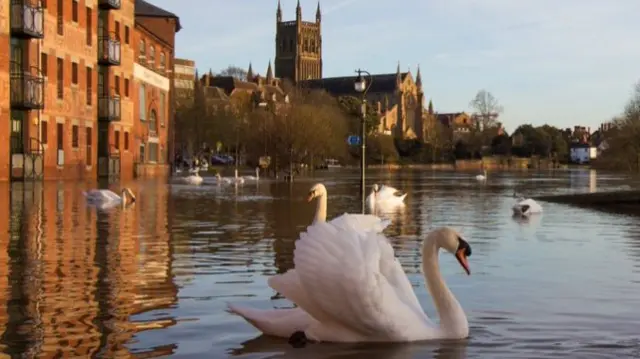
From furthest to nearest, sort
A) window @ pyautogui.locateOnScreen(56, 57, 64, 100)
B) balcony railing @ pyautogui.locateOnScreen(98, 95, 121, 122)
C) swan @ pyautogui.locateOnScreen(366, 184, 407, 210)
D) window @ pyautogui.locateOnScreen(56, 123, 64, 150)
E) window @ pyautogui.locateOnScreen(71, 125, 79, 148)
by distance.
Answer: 1. balcony railing @ pyautogui.locateOnScreen(98, 95, 121, 122)
2. window @ pyautogui.locateOnScreen(71, 125, 79, 148)
3. window @ pyautogui.locateOnScreen(56, 57, 64, 100)
4. window @ pyautogui.locateOnScreen(56, 123, 64, 150)
5. swan @ pyautogui.locateOnScreen(366, 184, 407, 210)

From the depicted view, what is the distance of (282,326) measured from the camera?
8336 millimetres

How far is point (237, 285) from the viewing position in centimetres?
1159

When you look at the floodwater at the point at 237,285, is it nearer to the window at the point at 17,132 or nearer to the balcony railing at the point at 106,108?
the window at the point at 17,132

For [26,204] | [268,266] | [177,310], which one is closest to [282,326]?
[177,310]

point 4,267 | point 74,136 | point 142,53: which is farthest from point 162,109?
point 4,267

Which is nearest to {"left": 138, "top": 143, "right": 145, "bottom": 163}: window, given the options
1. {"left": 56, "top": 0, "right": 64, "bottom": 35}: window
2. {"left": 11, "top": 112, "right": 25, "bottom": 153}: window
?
{"left": 56, "top": 0, "right": 64, "bottom": 35}: window

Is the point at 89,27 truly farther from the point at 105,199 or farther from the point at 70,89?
the point at 105,199

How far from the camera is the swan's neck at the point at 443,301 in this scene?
26.0 feet

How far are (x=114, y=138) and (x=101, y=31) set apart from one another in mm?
7040

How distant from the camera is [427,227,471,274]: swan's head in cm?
804

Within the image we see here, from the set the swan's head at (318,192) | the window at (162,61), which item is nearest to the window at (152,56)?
the window at (162,61)

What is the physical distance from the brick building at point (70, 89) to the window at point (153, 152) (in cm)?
25

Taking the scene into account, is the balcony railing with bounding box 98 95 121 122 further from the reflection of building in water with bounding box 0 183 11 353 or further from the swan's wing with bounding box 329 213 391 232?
the swan's wing with bounding box 329 213 391 232

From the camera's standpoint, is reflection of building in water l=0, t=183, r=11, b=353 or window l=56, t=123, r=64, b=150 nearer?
reflection of building in water l=0, t=183, r=11, b=353
